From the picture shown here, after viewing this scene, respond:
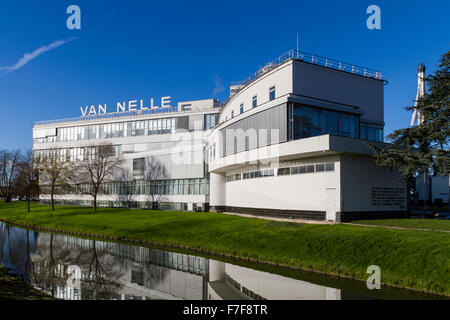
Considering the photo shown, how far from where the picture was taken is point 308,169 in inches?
1177

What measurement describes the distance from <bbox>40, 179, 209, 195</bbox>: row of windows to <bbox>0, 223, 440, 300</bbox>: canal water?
28.0 m

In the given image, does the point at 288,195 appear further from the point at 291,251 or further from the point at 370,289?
the point at 370,289

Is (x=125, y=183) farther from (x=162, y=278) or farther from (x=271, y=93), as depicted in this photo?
(x=162, y=278)

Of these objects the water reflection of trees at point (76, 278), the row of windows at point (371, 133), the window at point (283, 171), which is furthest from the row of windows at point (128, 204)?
the water reflection of trees at point (76, 278)

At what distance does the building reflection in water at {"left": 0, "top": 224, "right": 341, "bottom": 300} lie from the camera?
14.4 m

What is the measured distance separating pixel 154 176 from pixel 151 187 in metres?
2.30

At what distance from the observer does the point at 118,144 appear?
72688mm

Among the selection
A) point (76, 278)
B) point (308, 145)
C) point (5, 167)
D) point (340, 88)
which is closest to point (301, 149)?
point (308, 145)

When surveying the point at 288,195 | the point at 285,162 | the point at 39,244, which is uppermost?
the point at 285,162

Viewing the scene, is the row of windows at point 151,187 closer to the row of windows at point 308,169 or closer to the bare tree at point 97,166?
the bare tree at point 97,166

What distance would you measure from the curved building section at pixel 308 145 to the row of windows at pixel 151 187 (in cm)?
1120
